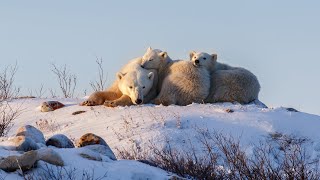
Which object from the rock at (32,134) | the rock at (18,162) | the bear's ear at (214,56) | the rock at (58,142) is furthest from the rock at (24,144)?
the bear's ear at (214,56)

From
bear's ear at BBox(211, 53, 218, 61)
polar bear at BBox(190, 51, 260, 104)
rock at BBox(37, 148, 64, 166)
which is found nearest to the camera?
rock at BBox(37, 148, 64, 166)

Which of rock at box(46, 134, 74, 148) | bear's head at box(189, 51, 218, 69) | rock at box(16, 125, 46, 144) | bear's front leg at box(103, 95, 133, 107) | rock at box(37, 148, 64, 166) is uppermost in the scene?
rock at box(37, 148, 64, 166)

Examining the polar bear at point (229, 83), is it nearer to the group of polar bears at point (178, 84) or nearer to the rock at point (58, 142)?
the group of polar bears at point (178, 84)

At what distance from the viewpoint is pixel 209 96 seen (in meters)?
14.9

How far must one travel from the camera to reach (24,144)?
320 inches

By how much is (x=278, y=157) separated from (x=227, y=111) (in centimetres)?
206

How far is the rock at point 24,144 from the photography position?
319 inches

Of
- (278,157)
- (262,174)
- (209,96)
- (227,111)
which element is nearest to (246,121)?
(227,111)

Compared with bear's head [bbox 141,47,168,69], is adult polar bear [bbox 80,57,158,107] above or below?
below

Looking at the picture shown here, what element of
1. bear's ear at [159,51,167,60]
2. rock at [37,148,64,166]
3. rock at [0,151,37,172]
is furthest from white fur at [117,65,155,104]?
rock at [0,151,37,172]

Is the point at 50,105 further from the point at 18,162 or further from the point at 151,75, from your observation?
the point at 18,162

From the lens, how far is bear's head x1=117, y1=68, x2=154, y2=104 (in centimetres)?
1445

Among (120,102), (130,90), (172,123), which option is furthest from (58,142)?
(130,90)

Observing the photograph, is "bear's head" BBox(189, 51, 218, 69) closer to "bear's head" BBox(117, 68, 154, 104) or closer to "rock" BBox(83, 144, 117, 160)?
"bear's head" BBox(117, 68, 154, 104)
